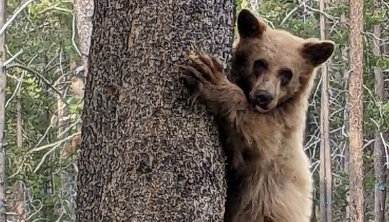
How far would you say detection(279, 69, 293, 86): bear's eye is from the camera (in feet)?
13.7

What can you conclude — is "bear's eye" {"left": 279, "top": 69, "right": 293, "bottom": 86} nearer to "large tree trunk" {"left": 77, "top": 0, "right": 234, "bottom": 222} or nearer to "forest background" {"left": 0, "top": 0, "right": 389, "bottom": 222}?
"large tree trunk" {"left": 77, "top": 0, "right": 234, "bottom": 222}

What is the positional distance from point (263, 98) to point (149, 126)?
75 cm

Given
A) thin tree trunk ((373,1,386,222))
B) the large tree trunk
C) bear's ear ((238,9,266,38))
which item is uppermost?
bear's ear ((238,9,266,38))

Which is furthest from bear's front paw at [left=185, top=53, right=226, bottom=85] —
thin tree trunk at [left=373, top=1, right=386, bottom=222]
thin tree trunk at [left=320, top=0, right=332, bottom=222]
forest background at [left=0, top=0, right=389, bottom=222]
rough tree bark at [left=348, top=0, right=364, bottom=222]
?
thin tree trunk at [left=373, top=1, right=386, bottom=222]

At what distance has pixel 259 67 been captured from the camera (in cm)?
411

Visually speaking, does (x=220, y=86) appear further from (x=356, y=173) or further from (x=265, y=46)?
(x=356, y=173)

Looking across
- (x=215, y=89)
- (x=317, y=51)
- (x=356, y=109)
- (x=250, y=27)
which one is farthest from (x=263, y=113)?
(x=356, y=109)

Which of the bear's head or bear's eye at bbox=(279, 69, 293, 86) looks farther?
bear's eye at bbox=(279, 69, 293, 86)

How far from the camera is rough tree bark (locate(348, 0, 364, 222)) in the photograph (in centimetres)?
1845

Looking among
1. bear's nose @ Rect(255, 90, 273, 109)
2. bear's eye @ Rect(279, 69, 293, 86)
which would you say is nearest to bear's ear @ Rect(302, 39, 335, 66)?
bear's eye @ Rect(279, 69, 293, 86)

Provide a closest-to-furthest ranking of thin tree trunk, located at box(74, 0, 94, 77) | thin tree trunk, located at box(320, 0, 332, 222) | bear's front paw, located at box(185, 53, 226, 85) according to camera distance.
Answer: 1. bear's front paw, located at box(185, 53, 226, 85)
2. thin tree trunk, located at box(74, 0, 94, 77)
3. thin tree trunk, located at box(320, 0, 332, 222)

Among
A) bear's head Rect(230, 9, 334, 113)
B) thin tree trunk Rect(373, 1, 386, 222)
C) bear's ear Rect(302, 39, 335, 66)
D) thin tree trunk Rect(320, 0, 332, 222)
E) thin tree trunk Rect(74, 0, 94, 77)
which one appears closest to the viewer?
bear's head Rect(230, 9, 334, 113)

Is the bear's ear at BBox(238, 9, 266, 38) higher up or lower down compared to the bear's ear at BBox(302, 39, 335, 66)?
higher up

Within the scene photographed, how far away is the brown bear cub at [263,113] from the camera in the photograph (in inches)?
139
